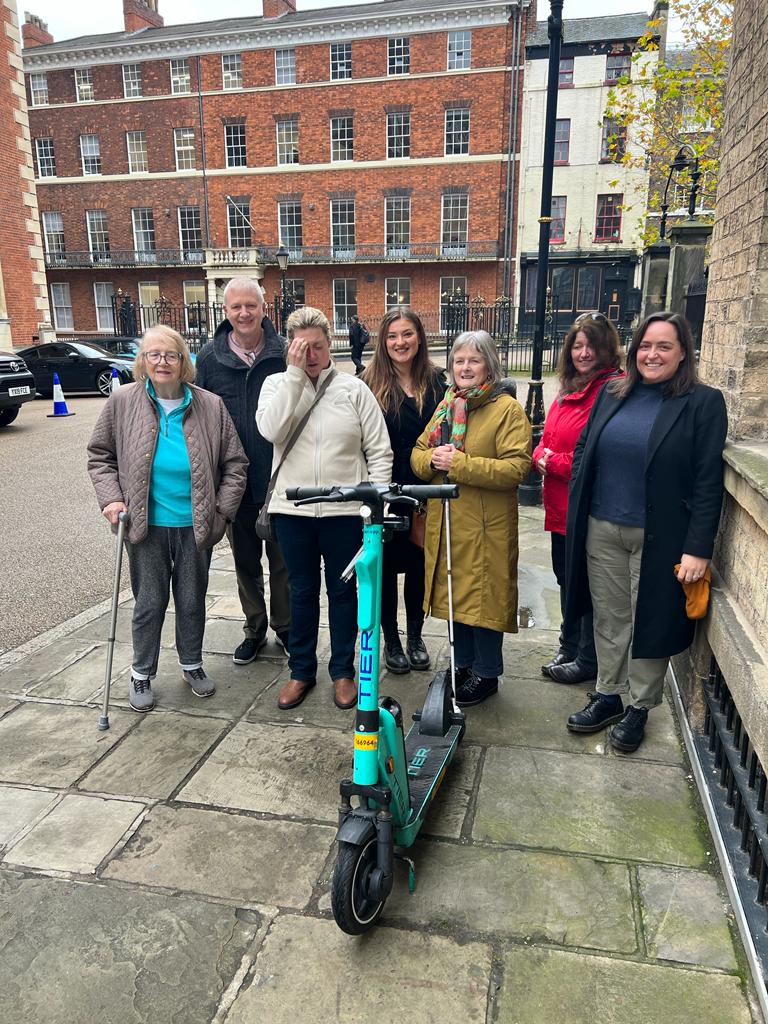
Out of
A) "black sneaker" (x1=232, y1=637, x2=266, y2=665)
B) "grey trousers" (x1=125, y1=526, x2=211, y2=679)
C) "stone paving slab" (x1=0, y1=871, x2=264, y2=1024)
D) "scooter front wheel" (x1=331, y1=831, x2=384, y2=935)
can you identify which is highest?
"grey trousers" (x1=125, y1=526, x2=211, y2=679)

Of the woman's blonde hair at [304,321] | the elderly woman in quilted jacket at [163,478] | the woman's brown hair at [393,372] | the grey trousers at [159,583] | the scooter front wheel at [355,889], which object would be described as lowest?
the scooter front wheel at [355,889]

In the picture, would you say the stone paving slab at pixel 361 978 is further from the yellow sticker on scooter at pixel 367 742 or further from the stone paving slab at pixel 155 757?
the stone paving slab at pixel 155 757

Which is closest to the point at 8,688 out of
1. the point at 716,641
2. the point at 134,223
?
the point at 716,641

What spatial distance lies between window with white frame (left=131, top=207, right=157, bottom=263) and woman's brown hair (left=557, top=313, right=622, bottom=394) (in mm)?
35727

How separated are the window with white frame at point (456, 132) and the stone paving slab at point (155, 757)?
3272cm

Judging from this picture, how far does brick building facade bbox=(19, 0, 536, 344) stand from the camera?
31.3 meters

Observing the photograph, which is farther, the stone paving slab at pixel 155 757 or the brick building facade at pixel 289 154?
the brick building facade at pixel 289 154

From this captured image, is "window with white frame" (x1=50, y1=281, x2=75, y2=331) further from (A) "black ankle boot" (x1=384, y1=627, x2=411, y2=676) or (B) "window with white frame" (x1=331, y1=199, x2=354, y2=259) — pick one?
(A) "black ankle boot" (x1=384, y1=627, x2=411, y2=676)

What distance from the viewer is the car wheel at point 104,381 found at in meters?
18.5

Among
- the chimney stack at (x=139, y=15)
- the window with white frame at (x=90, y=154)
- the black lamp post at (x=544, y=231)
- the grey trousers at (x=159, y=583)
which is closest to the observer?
the grey trousers at (x=159, y=583)

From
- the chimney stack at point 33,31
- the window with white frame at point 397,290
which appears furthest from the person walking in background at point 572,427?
the chimney stack at point 33,31

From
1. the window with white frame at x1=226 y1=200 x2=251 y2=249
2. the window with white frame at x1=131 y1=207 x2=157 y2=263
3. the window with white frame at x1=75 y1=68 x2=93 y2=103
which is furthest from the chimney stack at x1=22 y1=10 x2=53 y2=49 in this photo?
the window with white frame at x1=226 y1=200 x2=251 y2=249

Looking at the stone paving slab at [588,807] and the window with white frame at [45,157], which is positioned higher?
the window with white frame at [45,157]

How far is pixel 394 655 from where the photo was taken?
4.28m
